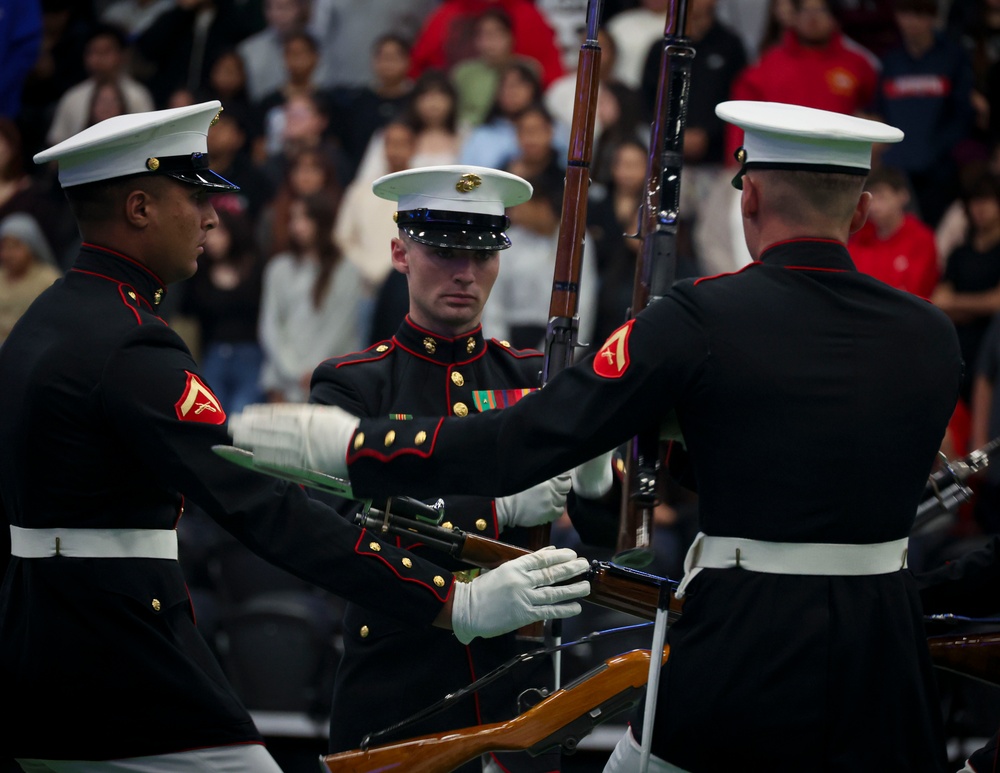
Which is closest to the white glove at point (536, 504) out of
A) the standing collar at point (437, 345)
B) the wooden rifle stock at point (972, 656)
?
the standing collar at point (437, 345)

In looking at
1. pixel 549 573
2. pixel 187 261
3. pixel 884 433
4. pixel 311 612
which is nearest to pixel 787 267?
pixel 884 433

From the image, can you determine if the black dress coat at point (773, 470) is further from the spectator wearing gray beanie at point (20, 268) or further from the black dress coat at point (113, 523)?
the spectator wearing gray beanie at point (20, 268)

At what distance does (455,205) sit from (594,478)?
82 centimetres

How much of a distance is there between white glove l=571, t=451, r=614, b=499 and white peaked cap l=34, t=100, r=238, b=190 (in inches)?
45.9

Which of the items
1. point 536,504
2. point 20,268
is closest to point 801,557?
point 536,504

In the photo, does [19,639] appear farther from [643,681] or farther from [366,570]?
[643,681]

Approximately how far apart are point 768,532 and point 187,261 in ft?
4.65

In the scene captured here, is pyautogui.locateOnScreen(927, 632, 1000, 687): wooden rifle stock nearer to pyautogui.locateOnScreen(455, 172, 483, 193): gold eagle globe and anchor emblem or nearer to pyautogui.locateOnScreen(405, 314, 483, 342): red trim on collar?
pyautogui.locateOnScreen(405, 314, 483, 342): red trim on collar

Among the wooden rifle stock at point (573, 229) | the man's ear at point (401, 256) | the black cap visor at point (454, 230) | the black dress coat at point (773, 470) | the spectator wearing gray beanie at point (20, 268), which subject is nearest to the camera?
the black dress coat at point (773, 470)

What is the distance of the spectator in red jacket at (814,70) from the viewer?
759cm

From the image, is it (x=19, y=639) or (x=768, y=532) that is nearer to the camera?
(x=768, y=532)

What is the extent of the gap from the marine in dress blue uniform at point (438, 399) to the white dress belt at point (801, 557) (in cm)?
89

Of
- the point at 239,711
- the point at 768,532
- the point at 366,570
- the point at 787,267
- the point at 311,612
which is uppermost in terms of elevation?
the point at 787,267

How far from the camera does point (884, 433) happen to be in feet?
8.24
